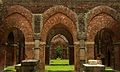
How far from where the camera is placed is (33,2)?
18.1m

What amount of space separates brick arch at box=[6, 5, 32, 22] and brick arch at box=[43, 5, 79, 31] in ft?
3.53

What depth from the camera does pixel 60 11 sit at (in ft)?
58.7

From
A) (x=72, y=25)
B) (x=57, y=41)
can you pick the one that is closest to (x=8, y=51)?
(x=72, y=25)

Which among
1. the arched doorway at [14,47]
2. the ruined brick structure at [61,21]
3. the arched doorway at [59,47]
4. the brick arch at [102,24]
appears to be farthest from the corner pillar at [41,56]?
the arched doorway at [59,47]

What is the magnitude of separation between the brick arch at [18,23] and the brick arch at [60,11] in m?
1.23

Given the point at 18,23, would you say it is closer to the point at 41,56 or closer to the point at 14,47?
the point at 41,56

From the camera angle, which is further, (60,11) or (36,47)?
(60,11)

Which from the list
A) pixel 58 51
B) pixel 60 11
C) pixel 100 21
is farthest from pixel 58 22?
pixel 58 51

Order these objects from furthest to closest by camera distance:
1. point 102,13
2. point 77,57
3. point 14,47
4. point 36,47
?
point 14,47 → point 102,13 → point 77,57 → point 36,47

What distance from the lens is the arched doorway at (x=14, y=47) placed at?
75.6 ft

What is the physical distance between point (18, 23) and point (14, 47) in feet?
20.0

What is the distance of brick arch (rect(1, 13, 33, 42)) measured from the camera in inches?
699

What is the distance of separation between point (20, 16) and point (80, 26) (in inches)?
162

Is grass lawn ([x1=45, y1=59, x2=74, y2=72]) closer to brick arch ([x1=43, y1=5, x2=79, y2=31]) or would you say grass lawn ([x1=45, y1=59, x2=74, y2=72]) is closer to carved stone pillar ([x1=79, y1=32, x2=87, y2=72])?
carved stone pillar ([x1=79, y1=32, x2=87, y2=72])
